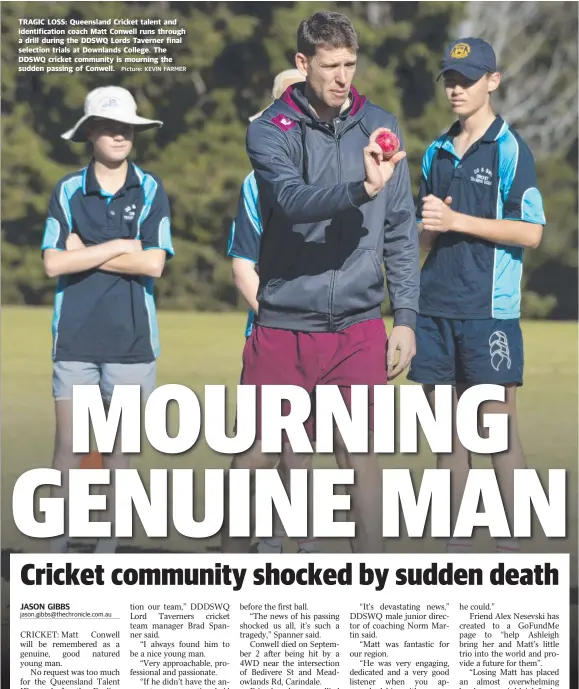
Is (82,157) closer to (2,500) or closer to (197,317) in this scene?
(197,317)

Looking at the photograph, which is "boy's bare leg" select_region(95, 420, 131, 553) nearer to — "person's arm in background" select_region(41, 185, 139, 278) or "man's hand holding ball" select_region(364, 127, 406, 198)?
"person's arm in background" select_region(41, 185, 139, 278)

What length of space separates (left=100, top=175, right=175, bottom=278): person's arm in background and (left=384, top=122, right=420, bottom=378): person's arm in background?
1129 mm

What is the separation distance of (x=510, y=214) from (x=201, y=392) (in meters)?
5.30

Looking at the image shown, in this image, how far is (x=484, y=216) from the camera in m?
5.86

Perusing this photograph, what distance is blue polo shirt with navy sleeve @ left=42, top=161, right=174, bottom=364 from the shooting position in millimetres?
5910

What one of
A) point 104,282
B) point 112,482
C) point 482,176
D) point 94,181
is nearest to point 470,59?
point 482,176

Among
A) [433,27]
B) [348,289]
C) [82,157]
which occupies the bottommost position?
[348,289]

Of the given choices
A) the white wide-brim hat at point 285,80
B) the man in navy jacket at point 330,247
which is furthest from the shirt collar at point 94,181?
the man in navy jacket at point 330,247
